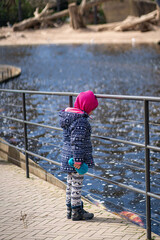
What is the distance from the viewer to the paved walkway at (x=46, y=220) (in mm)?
4227

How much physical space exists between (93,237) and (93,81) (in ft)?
64.0

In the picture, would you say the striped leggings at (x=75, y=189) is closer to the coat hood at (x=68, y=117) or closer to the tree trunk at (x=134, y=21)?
the coat hood at (x=68, y=117)

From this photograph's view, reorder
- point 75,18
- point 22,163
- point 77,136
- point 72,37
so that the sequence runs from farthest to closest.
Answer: point 75,18 → point 72,37 → point 22,163 → point 77,136

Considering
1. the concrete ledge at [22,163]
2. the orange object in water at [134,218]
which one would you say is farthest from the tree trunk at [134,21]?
the orange object in water at [134,218]

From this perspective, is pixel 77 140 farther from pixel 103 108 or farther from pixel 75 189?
pixel 103 108

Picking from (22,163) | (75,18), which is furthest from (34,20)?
(22,163)

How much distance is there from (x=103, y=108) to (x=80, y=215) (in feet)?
35.7

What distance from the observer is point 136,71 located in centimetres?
2647

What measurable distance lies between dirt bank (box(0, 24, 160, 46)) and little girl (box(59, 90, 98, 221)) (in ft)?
126

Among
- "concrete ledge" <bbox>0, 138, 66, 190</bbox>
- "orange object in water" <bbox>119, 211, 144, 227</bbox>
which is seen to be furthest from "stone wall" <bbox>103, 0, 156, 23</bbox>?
"orange object in water" <bbox>119, 211, 144, 227</bbox>

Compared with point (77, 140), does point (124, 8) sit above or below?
above

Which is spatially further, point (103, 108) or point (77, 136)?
point (103, 108)

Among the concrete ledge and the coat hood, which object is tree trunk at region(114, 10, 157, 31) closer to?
the concrete ledge

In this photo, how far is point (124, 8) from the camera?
5794cm
